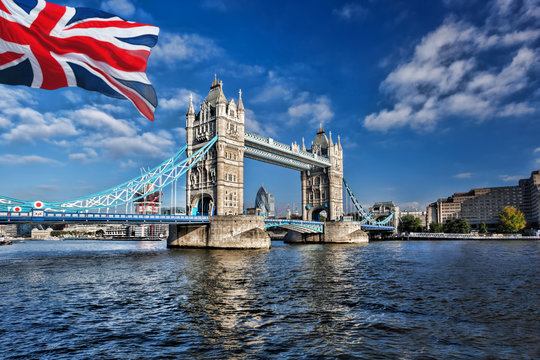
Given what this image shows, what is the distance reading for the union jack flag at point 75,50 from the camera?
11.4 metres

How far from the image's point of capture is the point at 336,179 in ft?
325

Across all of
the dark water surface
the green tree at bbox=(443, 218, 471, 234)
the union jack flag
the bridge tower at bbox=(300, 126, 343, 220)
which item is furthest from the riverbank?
the union jack flag

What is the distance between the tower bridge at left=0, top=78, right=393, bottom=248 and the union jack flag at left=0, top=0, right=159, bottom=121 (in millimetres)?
23720

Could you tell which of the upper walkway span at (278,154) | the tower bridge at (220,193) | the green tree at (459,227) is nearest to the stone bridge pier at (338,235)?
the tower bridge at (220,193)

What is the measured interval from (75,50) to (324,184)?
87.6 m

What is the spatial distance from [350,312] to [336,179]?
8584cm

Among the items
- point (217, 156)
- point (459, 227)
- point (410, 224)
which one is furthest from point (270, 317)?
point (410, 224)

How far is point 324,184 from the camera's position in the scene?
97500mm

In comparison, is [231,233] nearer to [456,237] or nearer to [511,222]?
[456,237]

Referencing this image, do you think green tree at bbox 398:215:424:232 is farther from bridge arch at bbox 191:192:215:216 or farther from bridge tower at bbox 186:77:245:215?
bridge arch at bbox 191:192:215:216

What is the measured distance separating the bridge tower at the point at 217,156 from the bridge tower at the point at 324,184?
32.7m

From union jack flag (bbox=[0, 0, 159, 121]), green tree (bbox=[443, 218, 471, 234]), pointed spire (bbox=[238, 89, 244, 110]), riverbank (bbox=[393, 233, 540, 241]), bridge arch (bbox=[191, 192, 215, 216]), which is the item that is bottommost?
riverbank (bbox=[393, 233, 540, 241])

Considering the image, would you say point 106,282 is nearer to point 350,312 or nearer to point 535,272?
point 350,312

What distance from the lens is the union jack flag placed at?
11445mm
